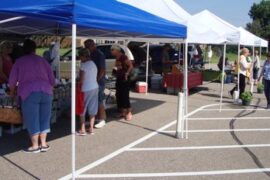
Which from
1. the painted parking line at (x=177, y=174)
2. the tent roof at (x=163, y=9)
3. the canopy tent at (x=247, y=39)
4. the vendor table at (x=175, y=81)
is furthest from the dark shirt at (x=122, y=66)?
the canopy tent at (x=247, y=39)

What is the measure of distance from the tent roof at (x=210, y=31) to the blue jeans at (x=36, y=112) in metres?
3.72

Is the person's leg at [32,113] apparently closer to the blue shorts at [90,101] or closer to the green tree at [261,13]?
the blue shorts at [90,101]

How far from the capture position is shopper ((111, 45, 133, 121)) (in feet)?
34.0

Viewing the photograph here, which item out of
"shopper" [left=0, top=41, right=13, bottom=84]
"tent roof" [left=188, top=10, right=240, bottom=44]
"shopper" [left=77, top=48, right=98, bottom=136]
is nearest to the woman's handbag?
"shopper" [left=77, top=48, right=98, bottom=136]

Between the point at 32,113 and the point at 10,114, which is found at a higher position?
the point at 32,113

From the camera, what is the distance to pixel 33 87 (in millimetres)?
7004

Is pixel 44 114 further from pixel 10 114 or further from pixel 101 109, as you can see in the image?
pixel 101 109

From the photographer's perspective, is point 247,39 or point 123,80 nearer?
point 123,80

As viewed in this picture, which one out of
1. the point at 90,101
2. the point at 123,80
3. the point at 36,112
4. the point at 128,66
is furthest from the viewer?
the point at 123,80

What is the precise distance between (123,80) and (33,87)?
150 inches

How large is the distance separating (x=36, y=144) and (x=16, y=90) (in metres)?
0.96

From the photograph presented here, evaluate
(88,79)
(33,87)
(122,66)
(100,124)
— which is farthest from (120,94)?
(33,87)

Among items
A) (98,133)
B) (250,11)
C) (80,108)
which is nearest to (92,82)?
(80,108)

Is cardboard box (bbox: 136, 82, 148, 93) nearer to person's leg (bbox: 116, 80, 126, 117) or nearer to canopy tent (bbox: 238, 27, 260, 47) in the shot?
canopy tent (bbox: 238, 27, 260, 47)
